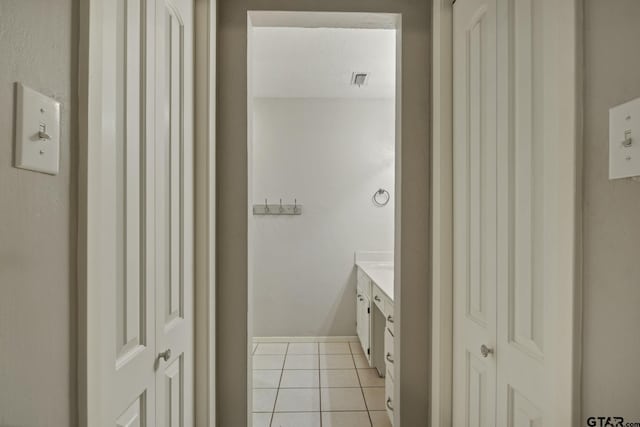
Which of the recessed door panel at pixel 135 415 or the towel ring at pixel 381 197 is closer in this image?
the recessed door panel at pixel 135 415

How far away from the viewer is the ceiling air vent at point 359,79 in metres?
3.46

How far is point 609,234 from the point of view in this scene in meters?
0.77

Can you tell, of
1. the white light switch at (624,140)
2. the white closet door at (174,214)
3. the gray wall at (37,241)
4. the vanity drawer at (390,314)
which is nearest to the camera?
the gray wall at (37,241)

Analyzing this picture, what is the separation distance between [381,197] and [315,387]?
2.00 m

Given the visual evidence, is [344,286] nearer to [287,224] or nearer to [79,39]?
[287,224]

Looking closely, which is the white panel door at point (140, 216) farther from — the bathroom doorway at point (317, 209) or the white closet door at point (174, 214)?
the bathroom doorway at point (317, 209)

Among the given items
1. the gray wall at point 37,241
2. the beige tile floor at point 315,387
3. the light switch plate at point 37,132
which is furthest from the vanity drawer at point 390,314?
the light switch plate at point 37,132

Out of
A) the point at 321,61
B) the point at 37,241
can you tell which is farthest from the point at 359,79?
the point at 37,241

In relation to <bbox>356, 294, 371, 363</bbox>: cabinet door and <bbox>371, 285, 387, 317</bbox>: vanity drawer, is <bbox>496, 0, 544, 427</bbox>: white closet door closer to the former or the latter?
<bbox>371, 285, 387, 317</bbox>: vanity drawer

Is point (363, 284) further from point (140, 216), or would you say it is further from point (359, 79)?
point (140, 216)

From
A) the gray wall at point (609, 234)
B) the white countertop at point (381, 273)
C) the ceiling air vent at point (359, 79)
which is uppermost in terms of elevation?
the ceiling air vent at point (359, 79)

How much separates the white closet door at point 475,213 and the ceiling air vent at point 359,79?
1993 mm

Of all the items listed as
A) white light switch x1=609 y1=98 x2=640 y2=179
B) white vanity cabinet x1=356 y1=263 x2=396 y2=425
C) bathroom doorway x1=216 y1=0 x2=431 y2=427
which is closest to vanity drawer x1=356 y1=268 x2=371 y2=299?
white vanity cabinet x1=356 y1=263 x2=396 y2=425

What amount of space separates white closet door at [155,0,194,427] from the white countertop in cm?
123
